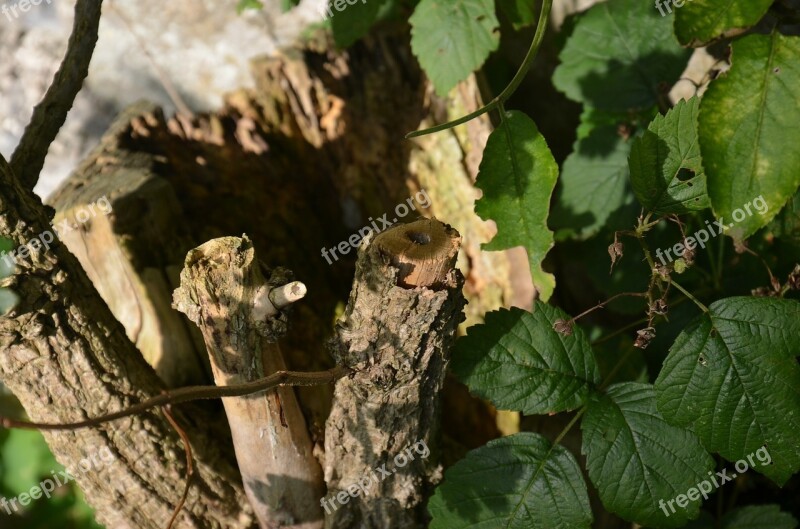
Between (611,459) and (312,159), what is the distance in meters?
1.60

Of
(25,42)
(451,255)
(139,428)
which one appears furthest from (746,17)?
(25,42)

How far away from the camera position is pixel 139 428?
58.7 inches

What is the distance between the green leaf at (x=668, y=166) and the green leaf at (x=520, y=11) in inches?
20.1

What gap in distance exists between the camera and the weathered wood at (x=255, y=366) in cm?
131

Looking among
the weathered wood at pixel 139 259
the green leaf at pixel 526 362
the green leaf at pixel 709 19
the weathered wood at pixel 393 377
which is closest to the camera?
the green leaf at pixel 709 19

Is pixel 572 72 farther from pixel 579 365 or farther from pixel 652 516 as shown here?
pixel 652 516

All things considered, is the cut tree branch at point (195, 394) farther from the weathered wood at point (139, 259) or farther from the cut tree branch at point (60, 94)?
the weathered wood at point (139, 259)

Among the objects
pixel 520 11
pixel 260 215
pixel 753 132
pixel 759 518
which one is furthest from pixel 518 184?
pixel 260 215

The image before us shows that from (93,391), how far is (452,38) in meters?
1.10

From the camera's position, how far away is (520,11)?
168 cm

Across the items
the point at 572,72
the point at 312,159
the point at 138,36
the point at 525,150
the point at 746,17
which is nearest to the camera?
the point at 746,17

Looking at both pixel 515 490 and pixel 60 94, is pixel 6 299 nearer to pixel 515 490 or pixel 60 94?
pixel 60 94

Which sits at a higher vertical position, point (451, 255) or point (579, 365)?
point (451, 255)

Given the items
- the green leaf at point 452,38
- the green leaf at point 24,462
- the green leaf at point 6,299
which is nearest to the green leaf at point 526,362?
the green leaf at point 452,38
